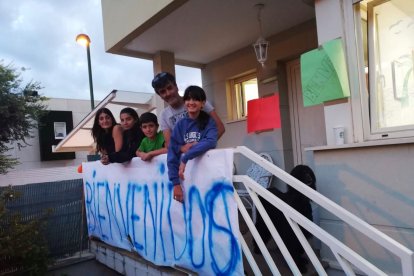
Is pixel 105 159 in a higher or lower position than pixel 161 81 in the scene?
lower

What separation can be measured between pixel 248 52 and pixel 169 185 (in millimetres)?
3488

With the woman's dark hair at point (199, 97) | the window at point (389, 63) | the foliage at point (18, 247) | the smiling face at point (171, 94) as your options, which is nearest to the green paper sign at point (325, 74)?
the window at point (389, 63)

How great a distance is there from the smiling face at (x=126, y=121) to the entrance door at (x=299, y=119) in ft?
8.58

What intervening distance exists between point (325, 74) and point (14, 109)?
14.4m

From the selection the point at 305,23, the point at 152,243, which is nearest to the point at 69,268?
the point at 152,243

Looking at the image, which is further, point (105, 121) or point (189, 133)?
point (105, 121)

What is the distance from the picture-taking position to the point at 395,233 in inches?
95.9

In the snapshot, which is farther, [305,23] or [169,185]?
[305,23]

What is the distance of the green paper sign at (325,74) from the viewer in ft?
8.98

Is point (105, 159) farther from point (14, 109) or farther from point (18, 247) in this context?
point (14, 109)

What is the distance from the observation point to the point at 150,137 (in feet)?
11.6

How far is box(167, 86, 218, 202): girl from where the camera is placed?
259 centimetres

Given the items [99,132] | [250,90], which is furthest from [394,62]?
[250,90]

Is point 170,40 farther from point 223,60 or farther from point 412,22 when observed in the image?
point 412,22
